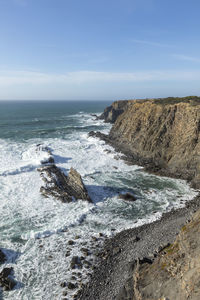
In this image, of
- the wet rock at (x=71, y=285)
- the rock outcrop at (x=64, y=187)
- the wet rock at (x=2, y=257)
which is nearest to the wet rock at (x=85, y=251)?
the wet rock at (x=71, y=285)

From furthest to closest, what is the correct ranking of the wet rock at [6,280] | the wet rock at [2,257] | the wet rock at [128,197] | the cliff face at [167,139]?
1. the cliff face at [167,139]
2. the wet rock at [128,197]
3. the wet rock at [2,257]
4. the wet rock at [6,280]

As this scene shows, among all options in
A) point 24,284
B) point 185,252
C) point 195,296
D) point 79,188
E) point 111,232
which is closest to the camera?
point 195,296

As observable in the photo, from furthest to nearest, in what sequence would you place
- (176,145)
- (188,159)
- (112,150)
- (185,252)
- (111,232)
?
1. (112,150)
2. (176,145)
3. (188,159)
4. (111,232)
5. (185,252)

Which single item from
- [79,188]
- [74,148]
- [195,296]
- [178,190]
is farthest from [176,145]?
[195,296]

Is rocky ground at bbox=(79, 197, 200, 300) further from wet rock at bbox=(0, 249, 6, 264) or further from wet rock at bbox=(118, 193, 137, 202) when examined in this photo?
wet rock at bbox=(0, 249, 6, 264)

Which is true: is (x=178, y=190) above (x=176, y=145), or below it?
below

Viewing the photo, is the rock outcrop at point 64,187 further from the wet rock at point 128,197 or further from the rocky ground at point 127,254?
the rocky ground at point 127,254

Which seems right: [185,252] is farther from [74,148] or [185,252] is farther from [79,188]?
A: [74,148]
